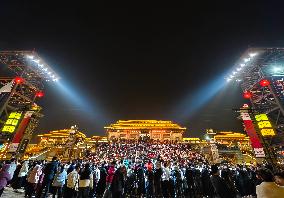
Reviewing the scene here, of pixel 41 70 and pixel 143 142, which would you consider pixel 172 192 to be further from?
pixel 143 142

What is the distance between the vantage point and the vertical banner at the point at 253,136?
18066 millimetres

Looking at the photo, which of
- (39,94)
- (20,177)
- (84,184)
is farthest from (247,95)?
(39,94)

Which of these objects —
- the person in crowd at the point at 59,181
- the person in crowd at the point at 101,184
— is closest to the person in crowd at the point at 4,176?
the person in crowd at the point at 59,181

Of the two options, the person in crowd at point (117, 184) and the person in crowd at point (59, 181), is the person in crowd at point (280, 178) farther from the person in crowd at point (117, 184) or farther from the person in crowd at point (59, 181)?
the person in crowd at point (59, 181)

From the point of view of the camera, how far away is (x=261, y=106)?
21750mm

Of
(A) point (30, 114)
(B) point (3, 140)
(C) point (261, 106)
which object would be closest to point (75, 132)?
(A) point (30, 114)

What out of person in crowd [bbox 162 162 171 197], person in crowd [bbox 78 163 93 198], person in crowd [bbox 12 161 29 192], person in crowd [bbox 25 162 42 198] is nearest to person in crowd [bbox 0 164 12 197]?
person in crowd [bbox 25 162 42 198]

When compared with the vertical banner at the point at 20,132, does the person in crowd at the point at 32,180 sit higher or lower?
lower

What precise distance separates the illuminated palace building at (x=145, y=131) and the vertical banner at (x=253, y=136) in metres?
30.7

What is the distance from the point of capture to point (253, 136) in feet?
62.9

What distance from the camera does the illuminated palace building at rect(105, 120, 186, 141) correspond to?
5016 centimetres

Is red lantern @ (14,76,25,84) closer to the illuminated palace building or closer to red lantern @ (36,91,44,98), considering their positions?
red lantern @ (36,91,44,98)

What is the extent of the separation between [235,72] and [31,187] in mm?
22377

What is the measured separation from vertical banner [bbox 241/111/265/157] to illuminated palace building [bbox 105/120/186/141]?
3074cm
